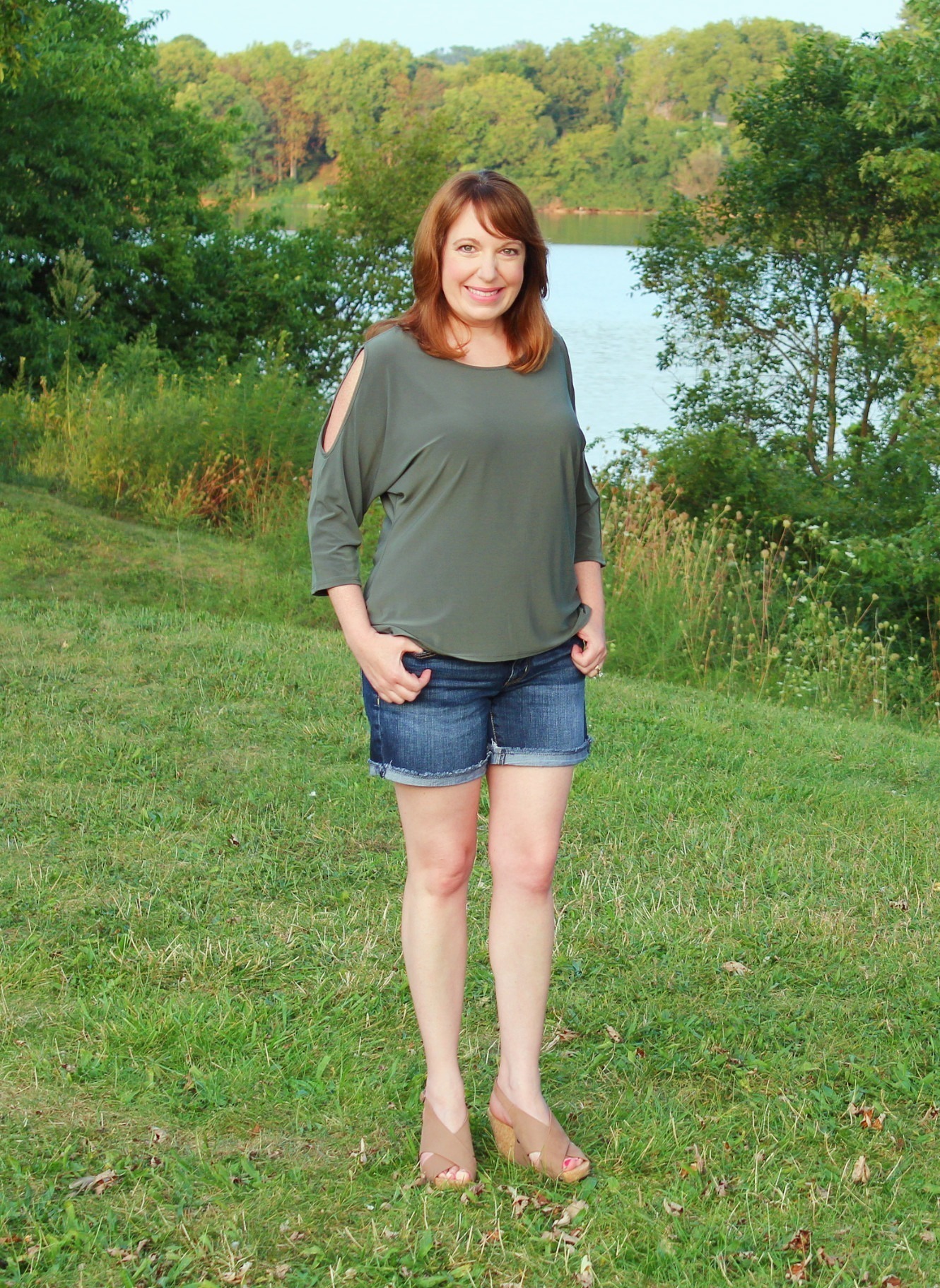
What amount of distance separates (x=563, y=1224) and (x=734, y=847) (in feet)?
7.39

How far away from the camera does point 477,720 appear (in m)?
2.64

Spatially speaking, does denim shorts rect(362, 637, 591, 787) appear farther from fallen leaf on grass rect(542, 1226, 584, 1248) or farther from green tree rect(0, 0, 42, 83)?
green tree rect(0, 0, 42, 83)

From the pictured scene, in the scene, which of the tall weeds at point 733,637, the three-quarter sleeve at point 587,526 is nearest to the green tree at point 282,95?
the tall weeds at point 733,637

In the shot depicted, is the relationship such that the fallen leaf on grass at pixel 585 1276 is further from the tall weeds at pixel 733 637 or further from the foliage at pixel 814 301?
the foliage at pixel 814 301

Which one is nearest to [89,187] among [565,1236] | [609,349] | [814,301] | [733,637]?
[814,301]

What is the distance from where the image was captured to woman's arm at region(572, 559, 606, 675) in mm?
2750

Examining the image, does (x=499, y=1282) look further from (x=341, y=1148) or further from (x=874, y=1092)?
(x=874, y=1092)

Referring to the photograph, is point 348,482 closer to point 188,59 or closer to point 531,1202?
point 531,1202

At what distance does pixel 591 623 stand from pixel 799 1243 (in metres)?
1.26

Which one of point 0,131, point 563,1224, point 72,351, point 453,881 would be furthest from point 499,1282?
point 0,131

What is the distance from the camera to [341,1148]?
9.64 feet

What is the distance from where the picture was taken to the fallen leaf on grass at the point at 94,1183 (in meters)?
2.74

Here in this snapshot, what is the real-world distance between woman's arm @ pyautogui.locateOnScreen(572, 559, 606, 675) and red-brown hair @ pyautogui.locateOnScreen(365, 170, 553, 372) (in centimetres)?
46

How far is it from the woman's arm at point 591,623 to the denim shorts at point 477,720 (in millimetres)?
20
